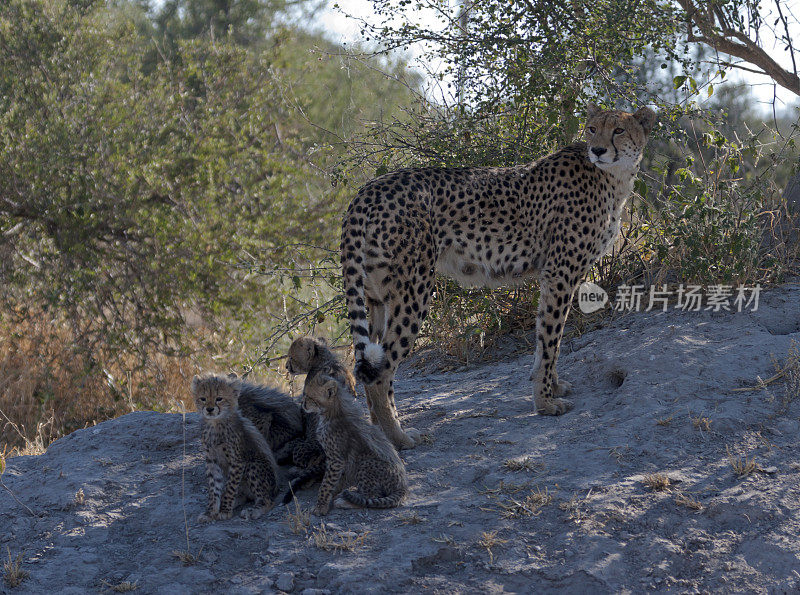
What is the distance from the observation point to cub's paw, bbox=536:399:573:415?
15.7ft

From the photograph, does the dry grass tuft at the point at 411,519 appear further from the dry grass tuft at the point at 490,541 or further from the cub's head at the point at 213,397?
the cub's head at the point at 213,397

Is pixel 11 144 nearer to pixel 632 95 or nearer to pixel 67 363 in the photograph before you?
pixel 67 363

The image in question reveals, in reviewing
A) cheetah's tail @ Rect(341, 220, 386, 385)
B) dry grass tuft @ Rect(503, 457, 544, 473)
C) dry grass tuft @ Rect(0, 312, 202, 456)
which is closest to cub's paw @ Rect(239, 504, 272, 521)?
cheetah's tail @ Rect(341, 220, 386, 385)

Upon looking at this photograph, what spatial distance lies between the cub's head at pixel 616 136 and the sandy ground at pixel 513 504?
1.19 meters

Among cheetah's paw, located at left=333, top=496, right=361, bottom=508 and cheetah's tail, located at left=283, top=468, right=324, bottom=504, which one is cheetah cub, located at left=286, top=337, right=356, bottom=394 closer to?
cheetah's tail, located at left=283, top=468, right=324, bottom=504

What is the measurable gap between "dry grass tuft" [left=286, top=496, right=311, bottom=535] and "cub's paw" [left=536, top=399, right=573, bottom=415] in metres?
1.71

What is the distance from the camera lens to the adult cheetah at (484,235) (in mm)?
4352

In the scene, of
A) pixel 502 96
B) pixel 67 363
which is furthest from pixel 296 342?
pixel 67 363

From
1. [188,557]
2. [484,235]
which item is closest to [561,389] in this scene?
[484,235]

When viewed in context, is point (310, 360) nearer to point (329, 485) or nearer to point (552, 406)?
point (329, 485)

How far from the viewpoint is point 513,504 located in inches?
144

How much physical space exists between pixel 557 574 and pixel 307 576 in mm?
972

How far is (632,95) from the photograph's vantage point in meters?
6.00

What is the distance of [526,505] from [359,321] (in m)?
1.28
